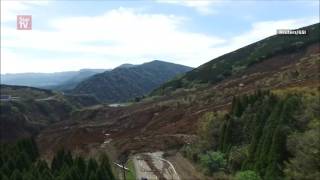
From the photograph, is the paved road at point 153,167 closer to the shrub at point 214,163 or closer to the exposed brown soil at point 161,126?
the shrub at point 214,163

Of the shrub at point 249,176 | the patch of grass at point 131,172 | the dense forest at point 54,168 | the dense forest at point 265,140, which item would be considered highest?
the dense forest at point 265,140

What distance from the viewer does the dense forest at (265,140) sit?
43156 millimetres

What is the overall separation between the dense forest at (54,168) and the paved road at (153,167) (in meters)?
5.42

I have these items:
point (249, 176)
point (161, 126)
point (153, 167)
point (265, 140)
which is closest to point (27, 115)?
point (161, 126)

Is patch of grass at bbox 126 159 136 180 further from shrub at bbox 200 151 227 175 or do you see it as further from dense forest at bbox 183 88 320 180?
shrub at bbox 200 151 227 175

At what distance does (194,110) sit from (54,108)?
92190mm

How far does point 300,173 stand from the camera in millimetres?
42469

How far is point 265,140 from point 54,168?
2543cm

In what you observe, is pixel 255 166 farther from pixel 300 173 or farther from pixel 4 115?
pixel 4 115

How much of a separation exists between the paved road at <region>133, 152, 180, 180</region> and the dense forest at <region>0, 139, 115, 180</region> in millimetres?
5425

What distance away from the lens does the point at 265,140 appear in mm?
49688

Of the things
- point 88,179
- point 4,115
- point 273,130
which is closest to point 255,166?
point 273,130

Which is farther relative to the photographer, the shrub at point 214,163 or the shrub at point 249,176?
the shrub at point 214,163

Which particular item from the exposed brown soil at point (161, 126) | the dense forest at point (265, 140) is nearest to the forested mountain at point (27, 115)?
the exposed brown soil at point (161, 126)
